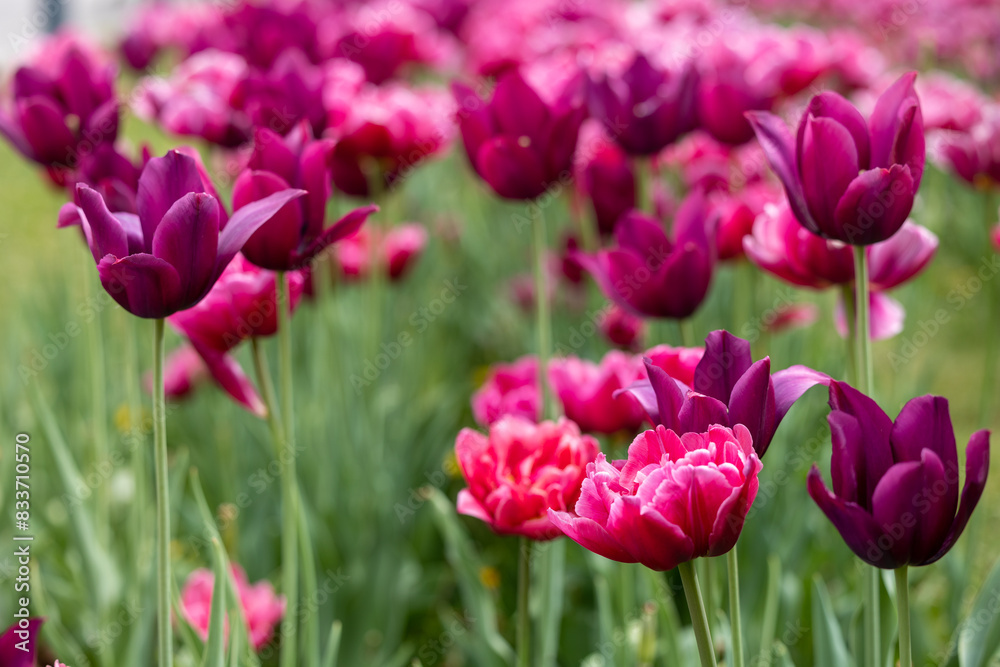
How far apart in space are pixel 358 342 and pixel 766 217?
126 cm

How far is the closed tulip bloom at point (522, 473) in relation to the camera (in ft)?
3.07

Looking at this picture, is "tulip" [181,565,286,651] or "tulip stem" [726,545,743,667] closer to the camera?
"tulip stem" [726,545,743,667]

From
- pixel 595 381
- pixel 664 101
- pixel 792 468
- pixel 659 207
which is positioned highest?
pixel 664 101

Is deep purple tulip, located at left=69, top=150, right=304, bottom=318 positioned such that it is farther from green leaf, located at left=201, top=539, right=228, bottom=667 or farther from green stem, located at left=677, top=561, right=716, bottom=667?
green stem, located at left=677, top=561, right=716, bottom=667

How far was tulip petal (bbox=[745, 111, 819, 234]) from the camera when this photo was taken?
853 mm

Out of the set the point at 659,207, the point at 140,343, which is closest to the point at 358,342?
the point at 140,343

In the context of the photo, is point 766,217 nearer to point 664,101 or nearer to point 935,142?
point 664,101

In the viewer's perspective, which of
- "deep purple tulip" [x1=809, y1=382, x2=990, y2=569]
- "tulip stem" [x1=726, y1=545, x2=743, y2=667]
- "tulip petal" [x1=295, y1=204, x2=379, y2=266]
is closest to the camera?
"deep purple tulip" [x1=809, y1=382, x2=990, y2=569]

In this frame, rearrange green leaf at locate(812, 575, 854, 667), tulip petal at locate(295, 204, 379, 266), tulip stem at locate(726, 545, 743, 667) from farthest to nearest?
green leaf at locate(812, 575, 854, 667) → tulip petal at locate(295, 204, 379, 266) → tulip stem at locate(726, 545, 743, 667)

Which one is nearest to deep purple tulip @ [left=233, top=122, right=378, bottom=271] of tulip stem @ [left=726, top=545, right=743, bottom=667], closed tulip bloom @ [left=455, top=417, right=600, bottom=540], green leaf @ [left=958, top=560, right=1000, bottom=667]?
closed tulip bloom @ [left=455, top=417, right=600, bottom=540]

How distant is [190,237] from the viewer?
0.78 meters

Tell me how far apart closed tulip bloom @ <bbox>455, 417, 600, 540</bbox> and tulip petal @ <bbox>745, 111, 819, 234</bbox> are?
30 cm

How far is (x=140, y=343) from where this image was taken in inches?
96.0

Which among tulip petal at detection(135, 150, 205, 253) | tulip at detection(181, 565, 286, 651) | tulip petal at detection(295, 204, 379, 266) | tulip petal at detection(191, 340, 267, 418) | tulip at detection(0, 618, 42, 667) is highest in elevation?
tulip petal at detection(135, 150, 205, 253)
